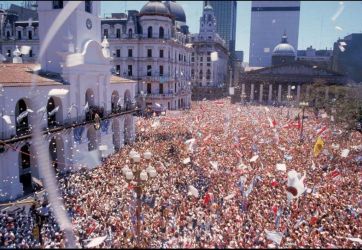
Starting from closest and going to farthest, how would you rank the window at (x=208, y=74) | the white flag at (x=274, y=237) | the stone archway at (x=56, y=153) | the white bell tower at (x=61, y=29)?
the white flag at (x=274, y=237)
the stone archway at (x=56, y=153)
the white bell tower at (x=61, y=29)
the window at (x=208, y=74)

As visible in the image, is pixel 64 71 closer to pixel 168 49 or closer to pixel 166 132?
pixel 166 132

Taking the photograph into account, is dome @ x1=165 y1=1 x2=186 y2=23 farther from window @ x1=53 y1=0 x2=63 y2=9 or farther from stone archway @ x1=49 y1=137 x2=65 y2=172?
stone archway @ x1=49 y1=137 x2=65 y2=172

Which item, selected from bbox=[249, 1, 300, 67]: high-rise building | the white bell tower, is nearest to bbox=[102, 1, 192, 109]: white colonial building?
the white bell tower

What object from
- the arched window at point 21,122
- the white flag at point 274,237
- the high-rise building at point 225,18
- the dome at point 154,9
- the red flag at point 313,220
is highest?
the high-rise building at point 225,18

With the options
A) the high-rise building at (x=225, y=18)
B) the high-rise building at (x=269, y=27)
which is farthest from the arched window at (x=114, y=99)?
the high-rise building at (x=225, y=18)

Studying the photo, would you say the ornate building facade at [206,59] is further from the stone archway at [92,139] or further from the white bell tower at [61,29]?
the white bell tower at [61,29]

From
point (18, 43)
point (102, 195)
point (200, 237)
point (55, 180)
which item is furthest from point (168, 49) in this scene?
point (200, 237)

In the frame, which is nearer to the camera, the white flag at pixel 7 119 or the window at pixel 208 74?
the white flag at pixel 7 119

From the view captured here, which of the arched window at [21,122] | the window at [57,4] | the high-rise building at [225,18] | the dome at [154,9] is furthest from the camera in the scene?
the high-rise building at [225,18]
